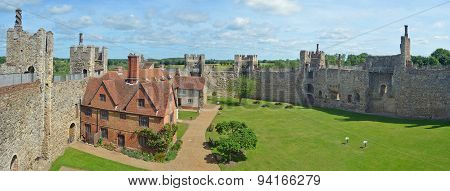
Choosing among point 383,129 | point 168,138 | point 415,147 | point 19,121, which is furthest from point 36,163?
point 383,129

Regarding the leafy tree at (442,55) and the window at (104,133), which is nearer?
the window at (104,133)

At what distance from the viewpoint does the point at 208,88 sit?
216 ft

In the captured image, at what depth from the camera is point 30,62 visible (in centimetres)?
2512

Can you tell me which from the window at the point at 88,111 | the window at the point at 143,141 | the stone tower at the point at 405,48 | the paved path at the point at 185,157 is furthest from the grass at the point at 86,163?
the stone tower at the point at 405,48

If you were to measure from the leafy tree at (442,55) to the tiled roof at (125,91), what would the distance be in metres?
69.1

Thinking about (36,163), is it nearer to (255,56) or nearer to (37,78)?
(37,78)

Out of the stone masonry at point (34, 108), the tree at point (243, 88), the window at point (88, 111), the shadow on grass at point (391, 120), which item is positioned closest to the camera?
the stone masonry at point (34, 108)

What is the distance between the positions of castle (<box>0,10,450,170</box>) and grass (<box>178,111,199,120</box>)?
9.90m

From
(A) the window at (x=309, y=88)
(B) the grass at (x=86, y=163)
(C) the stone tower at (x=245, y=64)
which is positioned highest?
(C) the stone tower at (x=245, y=64)

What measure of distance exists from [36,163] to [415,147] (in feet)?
84.2

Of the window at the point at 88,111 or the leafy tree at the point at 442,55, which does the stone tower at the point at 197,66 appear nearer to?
the window at the point at 88,111

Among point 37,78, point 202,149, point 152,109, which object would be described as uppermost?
point 37,78

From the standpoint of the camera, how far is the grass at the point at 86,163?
2477 cm

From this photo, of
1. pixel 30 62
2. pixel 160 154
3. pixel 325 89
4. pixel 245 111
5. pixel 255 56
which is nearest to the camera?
pixel 30 62
